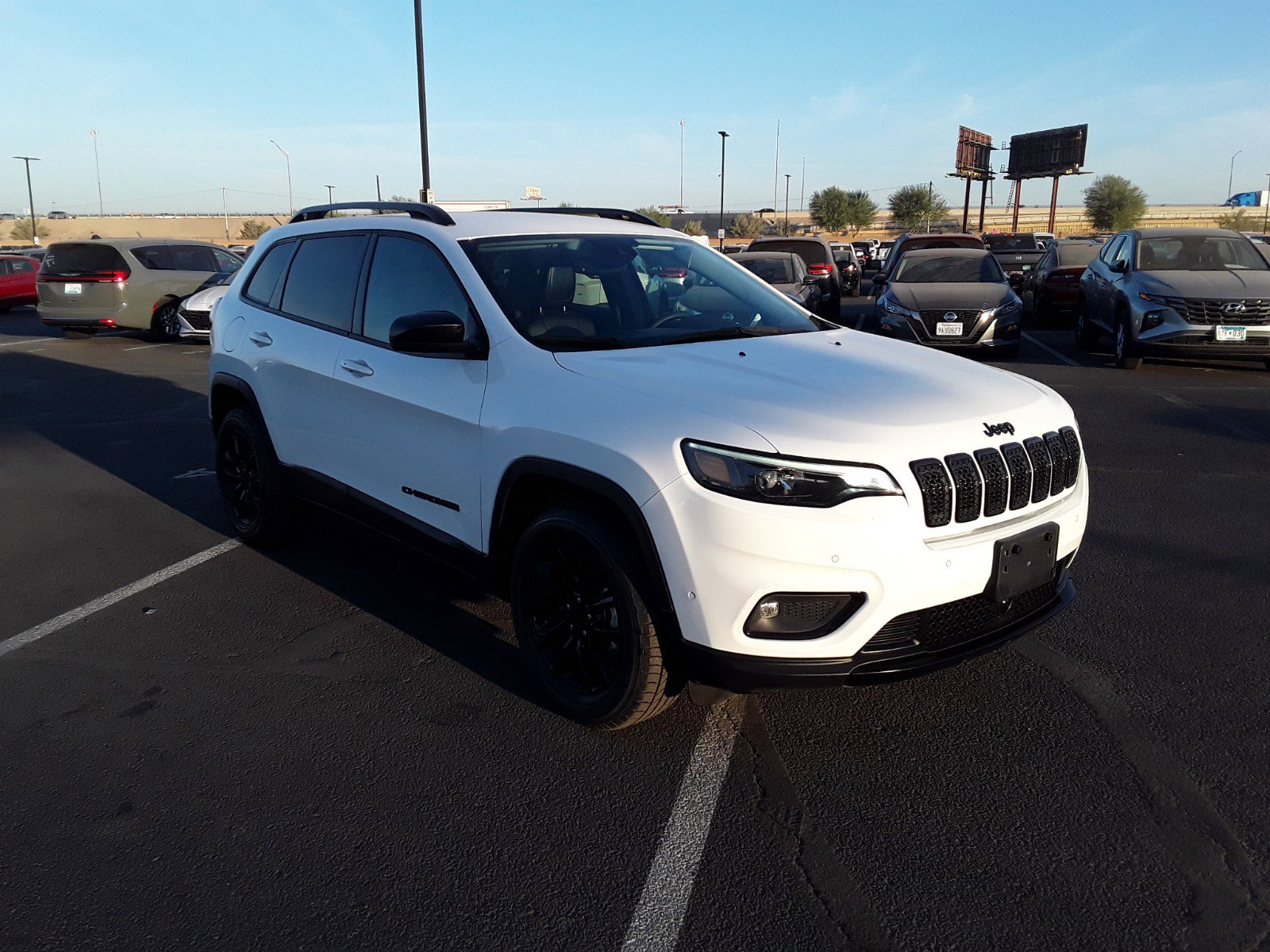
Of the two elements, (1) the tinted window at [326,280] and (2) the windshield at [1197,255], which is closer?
(1) the tinted window at [326,280]

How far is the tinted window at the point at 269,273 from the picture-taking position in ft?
17.7

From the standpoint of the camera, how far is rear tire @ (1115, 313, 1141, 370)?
12.3 metres

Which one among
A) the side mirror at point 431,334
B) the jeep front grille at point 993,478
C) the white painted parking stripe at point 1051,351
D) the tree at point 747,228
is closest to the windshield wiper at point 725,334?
the side mirror at point 431,334

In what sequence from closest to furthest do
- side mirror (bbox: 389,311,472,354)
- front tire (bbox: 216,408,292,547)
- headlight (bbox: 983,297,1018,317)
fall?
1. side mirror (bbox: 389,311,472,354)
2. front tire (bbox: 216,408,292,547)
3. headlight (bbox: 983,297,1018,317)

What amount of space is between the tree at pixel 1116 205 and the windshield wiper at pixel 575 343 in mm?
83149

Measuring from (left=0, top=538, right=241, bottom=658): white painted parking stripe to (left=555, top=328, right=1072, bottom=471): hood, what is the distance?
275 centimetres

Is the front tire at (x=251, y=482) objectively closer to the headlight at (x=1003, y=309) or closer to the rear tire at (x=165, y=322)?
the headlight at (x=1003, y=309)

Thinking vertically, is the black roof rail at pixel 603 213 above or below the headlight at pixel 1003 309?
above

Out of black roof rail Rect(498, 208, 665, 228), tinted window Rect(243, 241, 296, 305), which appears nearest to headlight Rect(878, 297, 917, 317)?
black roof rail Rect(498, 208, 665, 228)

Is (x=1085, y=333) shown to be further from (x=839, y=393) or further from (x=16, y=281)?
(x=16, y=281)

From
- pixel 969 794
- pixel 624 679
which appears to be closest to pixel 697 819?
pixel 624 679

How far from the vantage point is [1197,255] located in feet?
41.1

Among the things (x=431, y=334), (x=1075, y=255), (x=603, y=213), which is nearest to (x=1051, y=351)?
(x=1075, y=255)

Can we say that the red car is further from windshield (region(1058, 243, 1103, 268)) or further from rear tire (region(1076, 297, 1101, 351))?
rear tire (region(1076, 297, 1101, 351))
